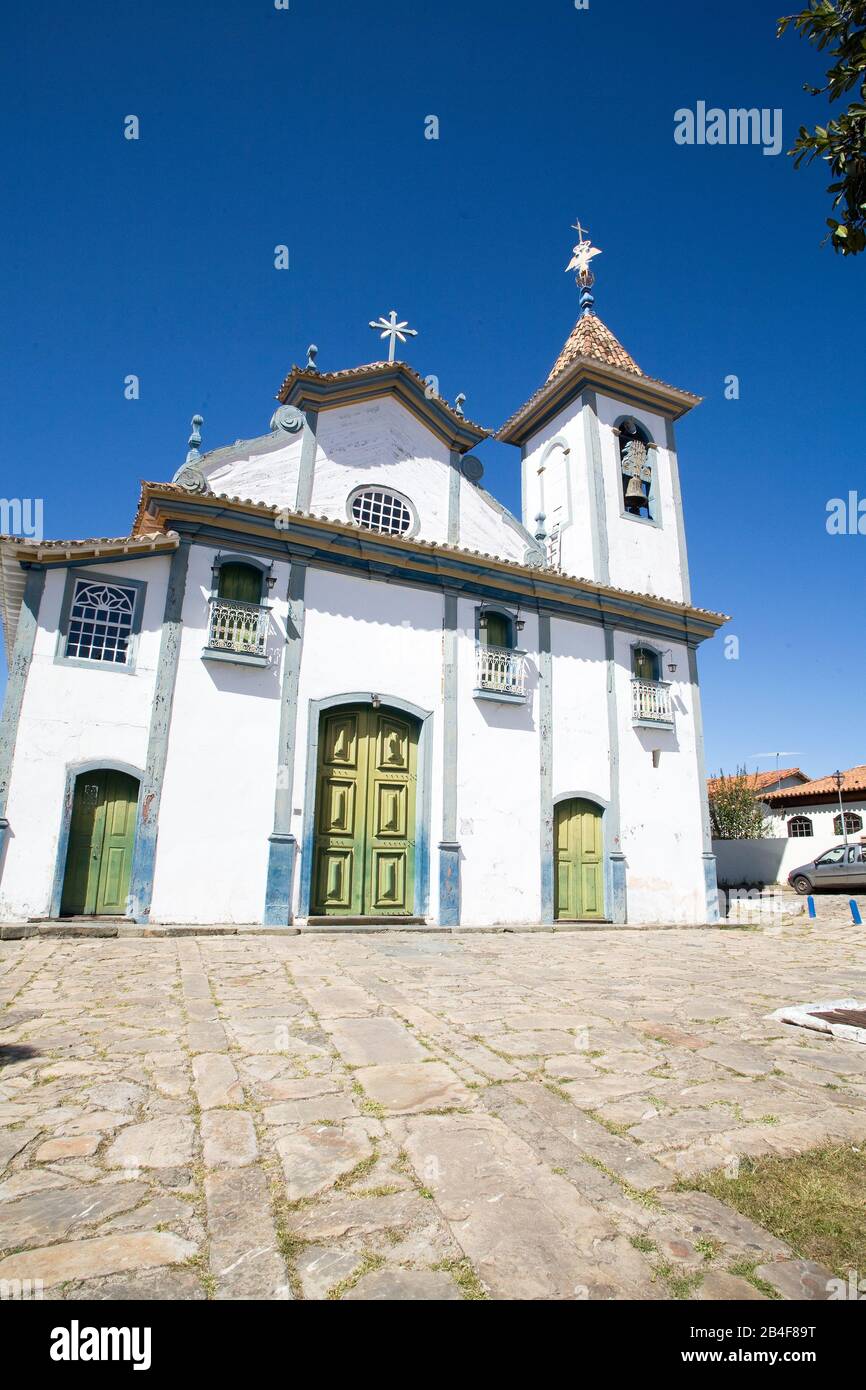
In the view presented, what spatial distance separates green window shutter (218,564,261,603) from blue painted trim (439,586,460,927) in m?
3.30

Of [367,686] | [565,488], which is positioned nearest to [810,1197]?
[367,686]

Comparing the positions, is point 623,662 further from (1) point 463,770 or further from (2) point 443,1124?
(2) point 443,1124

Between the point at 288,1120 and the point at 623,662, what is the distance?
12321 mm

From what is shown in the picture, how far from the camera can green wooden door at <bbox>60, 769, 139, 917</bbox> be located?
352 inches

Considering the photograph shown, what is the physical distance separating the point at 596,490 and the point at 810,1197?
1405 centimetres

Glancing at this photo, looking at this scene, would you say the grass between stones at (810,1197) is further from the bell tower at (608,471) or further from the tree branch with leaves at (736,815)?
the tree branch with leaves at (736,815)

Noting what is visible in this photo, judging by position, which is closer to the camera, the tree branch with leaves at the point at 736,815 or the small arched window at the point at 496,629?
the small arched window at the point at 496,629

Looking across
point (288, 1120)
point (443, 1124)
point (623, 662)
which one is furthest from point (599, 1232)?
point (623, 662)

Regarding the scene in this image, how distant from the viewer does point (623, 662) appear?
14.0 meters

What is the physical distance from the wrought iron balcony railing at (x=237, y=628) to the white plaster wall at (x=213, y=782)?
149 millimetres

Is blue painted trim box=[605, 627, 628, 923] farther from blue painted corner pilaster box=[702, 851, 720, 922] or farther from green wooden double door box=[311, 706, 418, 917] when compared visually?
green wooden double door box=[311, 706, 418, 917]

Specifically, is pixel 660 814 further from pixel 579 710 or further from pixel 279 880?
pixel 279 880

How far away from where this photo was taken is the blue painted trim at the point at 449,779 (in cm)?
1116

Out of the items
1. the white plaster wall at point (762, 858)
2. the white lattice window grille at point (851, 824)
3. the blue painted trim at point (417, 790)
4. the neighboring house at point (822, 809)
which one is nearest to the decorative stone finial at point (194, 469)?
the blue painted trim at point (417, 790)
